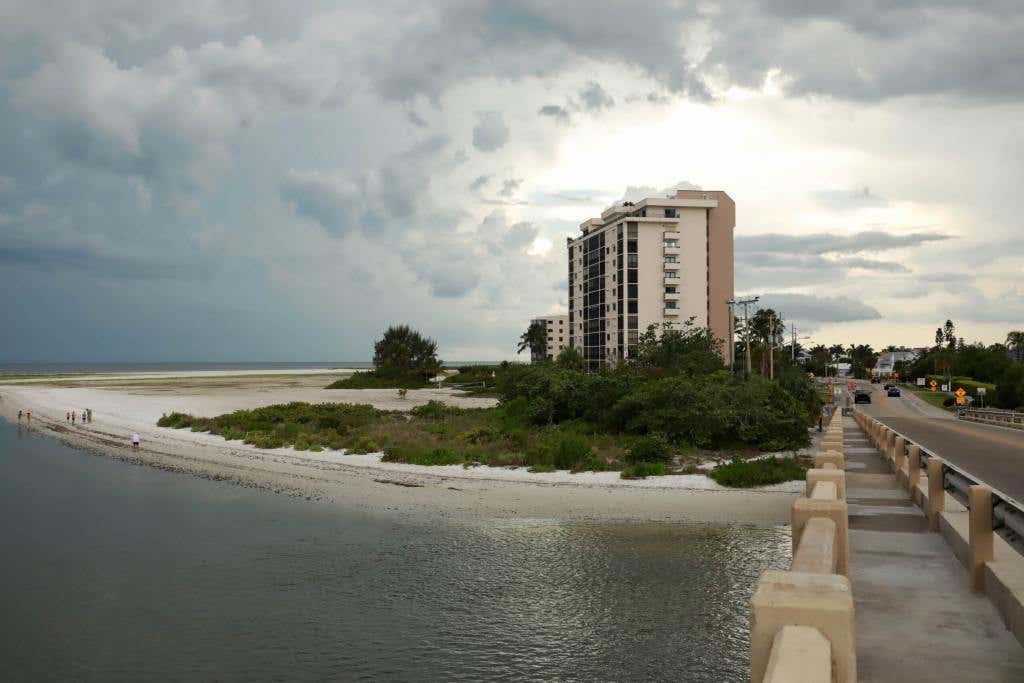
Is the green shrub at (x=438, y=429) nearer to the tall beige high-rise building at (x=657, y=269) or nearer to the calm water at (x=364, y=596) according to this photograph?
the calm water at (x=364, y=596)

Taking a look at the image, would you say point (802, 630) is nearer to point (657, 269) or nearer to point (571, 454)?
point (571, 454)

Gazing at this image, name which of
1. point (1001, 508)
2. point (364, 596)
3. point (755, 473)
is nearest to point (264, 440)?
point (755, 473)

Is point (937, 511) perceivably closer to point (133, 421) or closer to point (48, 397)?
point (133, 421)

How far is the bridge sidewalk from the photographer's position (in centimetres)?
577

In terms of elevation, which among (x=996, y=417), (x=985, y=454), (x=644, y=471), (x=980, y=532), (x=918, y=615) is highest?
(x=980, y=532)

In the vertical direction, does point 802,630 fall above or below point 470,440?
above

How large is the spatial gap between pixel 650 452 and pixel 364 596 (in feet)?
60.2

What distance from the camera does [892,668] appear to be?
5742 millimetres

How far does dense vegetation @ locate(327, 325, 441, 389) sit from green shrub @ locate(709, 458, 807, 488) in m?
91.2

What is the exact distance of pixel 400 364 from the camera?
129 meters

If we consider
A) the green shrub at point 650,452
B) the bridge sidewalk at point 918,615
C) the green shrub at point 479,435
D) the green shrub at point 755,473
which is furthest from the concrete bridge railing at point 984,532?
the green shrub at point 479,435

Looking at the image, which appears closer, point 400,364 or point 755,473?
point 755,473

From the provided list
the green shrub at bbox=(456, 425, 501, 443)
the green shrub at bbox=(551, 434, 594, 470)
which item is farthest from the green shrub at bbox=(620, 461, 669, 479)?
the green shrub at bbox=(456, 425, 501, 443)

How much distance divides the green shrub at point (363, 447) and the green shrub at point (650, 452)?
13.1 meters
